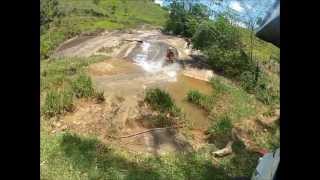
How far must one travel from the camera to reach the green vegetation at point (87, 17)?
39.4ft

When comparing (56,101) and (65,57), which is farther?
(65,57)

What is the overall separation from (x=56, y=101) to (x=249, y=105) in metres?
3.74

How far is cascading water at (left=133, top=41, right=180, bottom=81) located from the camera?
10.4m

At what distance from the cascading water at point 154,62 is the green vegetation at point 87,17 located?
6.26ft

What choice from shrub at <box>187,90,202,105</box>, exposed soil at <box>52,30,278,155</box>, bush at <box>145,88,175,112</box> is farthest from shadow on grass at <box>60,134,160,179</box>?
shrub at <box>187,90,202,105</box>

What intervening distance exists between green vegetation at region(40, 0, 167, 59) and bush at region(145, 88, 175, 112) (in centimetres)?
302

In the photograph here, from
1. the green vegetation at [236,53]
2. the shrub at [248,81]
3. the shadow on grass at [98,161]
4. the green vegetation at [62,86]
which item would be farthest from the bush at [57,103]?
the shrub at [248,81]

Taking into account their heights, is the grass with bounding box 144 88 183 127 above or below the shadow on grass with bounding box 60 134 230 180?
above

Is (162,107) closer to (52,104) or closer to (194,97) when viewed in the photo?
(194,97)

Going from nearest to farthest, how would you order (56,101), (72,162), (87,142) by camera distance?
(72,162) < (87,142) < (56,101)

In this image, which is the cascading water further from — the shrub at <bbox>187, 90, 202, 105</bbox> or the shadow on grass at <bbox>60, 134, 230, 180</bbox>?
the shadow on grass at <bbox>60, 134, 230, 180</bbox>

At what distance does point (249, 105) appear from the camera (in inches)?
366
